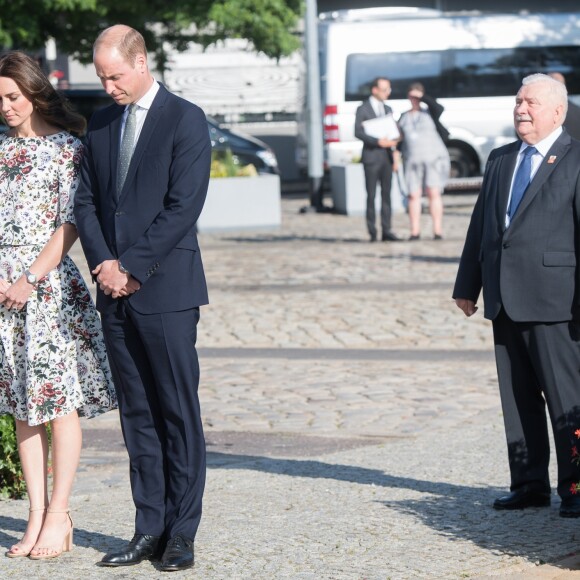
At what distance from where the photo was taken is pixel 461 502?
5.71 meters

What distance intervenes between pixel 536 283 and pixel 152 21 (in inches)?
788

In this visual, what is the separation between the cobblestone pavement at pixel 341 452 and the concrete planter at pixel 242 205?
Result: 530 cm

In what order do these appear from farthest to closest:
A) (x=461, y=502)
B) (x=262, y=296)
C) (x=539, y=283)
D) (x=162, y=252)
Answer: (x=262, y=296)
(x=461, y=502)
(x=539, y=283)
(x=162, y=252)

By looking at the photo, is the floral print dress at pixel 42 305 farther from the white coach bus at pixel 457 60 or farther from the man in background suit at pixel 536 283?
the white coach bus at pixel 457 60

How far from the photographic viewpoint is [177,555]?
475cm

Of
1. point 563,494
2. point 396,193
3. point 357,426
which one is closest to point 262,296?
point 357,426

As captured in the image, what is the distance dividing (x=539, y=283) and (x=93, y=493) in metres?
2.24

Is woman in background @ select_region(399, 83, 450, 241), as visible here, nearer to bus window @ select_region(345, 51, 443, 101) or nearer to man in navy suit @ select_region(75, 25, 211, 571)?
bus window @ select_region(345, 51, 443, 101)

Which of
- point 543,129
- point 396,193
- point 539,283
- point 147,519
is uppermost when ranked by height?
point 543,129

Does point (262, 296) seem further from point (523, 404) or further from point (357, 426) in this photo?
point (523, 404)

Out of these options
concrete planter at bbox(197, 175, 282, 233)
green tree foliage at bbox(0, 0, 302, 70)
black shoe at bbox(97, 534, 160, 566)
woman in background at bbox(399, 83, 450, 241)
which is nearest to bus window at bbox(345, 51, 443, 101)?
green tree foliage at bbox(0, 0, 302, 70)

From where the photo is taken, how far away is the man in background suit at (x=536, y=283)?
5.30 metres

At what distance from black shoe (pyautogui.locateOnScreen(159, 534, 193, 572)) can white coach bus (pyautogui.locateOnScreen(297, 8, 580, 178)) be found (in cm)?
2043

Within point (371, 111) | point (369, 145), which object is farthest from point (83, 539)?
point (371, 111)
